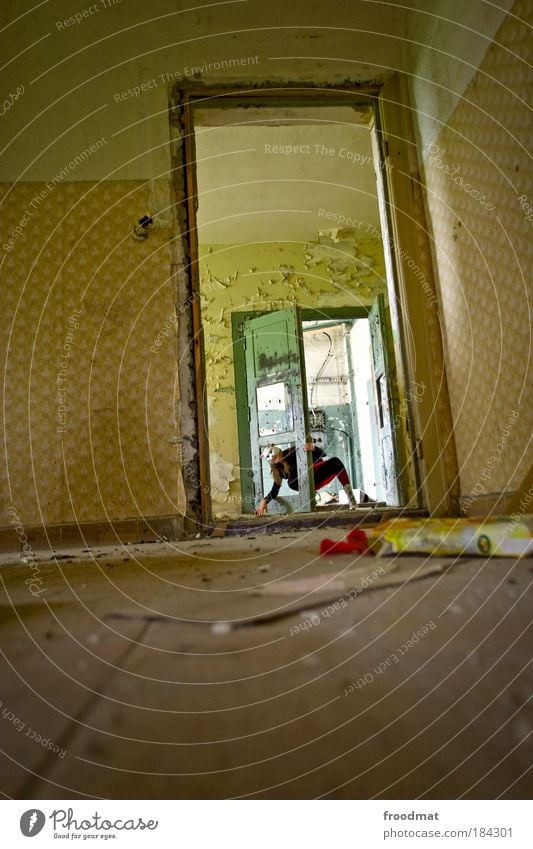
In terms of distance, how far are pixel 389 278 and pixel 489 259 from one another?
692 mm

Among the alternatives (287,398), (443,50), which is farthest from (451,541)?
(287,398)

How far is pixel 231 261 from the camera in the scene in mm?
4922

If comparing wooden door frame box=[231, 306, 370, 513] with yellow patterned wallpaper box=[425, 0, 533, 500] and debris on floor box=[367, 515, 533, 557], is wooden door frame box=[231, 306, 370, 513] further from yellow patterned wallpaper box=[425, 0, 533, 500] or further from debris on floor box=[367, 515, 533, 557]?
debris on floor box=[367, 515, 533, 557]

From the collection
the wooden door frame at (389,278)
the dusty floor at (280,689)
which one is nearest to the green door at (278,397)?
the wooden door frame at (389,278)

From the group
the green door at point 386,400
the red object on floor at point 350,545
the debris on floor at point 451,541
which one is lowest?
the red object on floor at point 350,545

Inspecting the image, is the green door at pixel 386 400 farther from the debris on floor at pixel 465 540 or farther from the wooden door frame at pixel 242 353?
the debris on floor at pixel 465 540

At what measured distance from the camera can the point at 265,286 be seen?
4.86 m

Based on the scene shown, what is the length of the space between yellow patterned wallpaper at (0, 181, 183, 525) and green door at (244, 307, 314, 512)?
79.4 inches

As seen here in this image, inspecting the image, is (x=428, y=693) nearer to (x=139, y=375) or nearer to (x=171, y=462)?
(x=171, y=462)

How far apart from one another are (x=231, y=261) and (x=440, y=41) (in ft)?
9.72

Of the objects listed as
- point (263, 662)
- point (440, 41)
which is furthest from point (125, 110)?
point (263, 662)

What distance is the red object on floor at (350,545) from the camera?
4.80 ft

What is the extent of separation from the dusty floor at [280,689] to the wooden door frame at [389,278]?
119 centimetres

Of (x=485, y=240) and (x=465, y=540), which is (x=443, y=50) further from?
(x=465, y=540)
